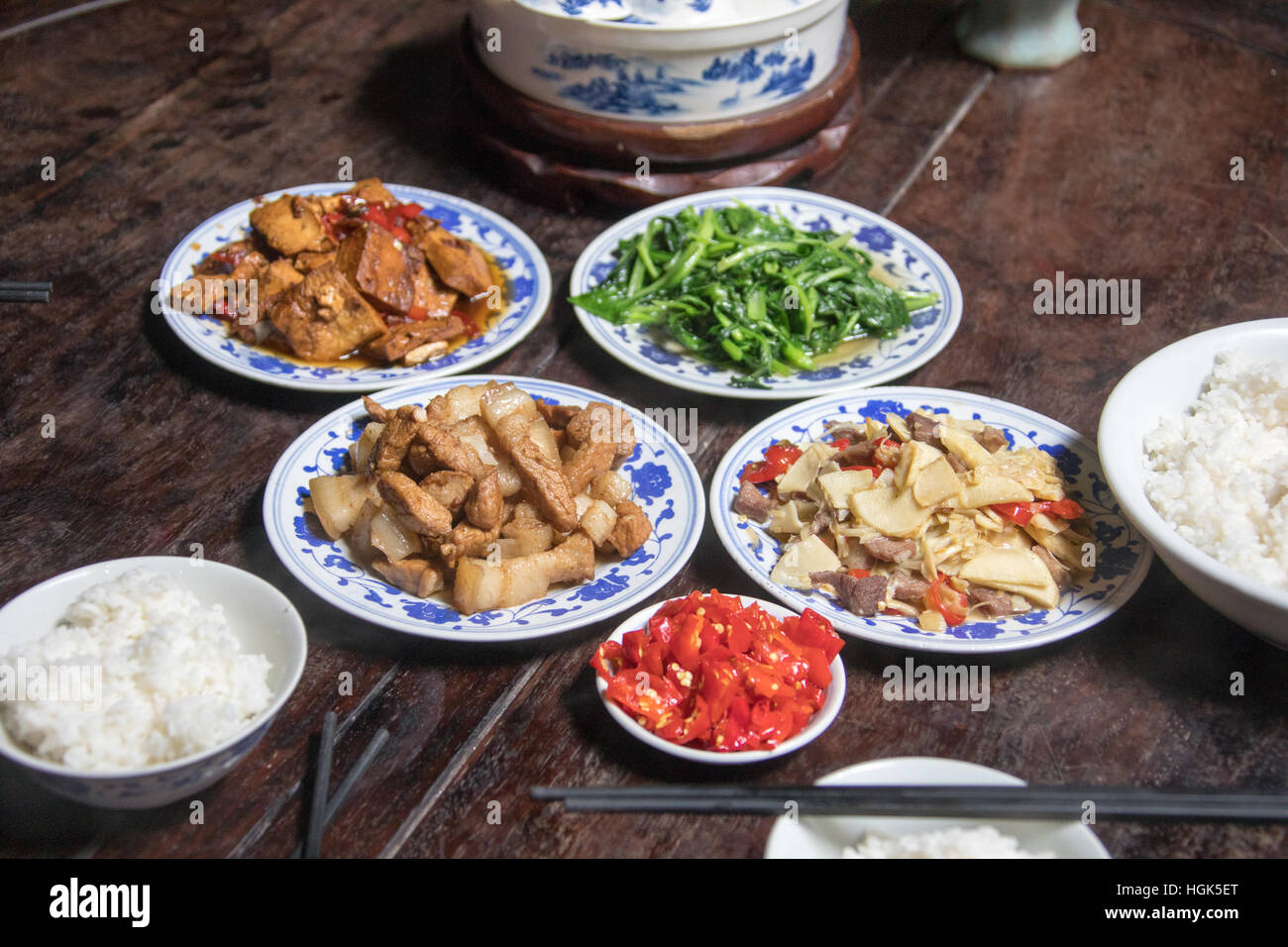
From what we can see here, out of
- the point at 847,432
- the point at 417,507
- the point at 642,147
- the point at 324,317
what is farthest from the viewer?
the point at 642,147

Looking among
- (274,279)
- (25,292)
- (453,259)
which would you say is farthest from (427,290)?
(25,292)

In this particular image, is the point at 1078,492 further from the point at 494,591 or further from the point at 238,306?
the point at 238,306

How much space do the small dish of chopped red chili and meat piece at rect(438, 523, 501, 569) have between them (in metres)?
0.30

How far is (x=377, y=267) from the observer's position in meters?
2.67

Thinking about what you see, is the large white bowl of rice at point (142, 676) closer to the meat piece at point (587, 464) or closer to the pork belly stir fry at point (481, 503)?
the pork belly stir fry at point (481, 503)

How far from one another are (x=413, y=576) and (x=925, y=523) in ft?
3.13

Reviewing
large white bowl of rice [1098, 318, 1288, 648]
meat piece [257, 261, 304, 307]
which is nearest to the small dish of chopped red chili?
large white bowl of rice [1098, 318, 1288, 648]

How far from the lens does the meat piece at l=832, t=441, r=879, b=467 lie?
2.25 metres

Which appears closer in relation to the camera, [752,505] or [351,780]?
[351,780]

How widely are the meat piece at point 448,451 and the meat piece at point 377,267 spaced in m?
0.78

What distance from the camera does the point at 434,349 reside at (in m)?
2.60

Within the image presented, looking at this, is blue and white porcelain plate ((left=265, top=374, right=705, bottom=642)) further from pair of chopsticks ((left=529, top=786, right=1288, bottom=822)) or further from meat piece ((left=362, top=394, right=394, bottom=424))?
pair of chopsticks ((left=529, top=786, right=1288, bottom=822))

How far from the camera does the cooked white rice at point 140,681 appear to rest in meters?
1.53

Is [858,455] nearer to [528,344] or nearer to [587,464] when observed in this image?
[587,464]
